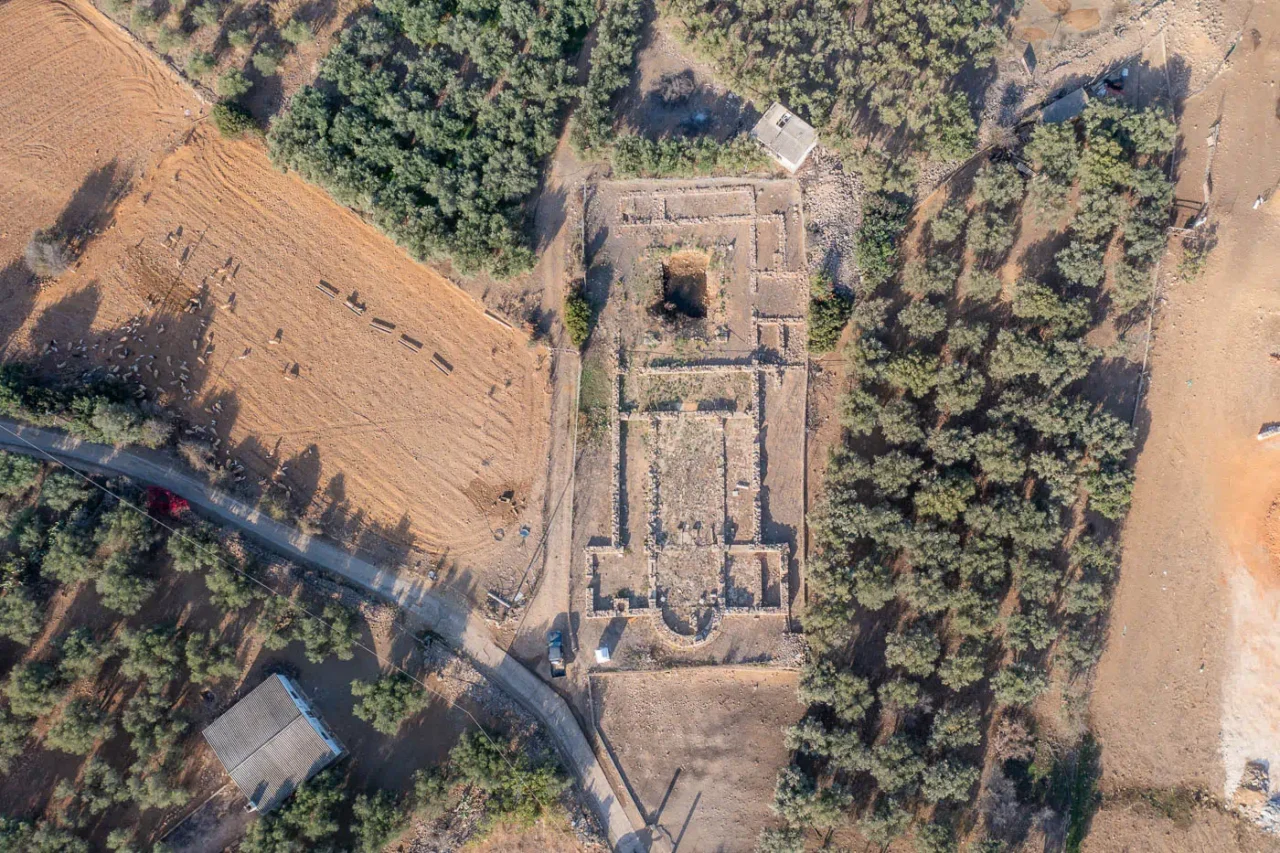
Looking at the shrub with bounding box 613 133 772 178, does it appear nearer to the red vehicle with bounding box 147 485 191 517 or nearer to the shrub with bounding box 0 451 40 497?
the red vehicle with bounding box 147 485 191 517

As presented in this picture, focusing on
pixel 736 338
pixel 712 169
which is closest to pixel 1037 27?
pixel 712 169

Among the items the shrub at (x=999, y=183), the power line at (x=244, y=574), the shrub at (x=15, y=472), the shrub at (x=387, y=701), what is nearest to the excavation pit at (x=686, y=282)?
Result: the shrub at (x=999, y=183)

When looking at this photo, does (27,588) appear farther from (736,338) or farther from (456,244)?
(736,338)

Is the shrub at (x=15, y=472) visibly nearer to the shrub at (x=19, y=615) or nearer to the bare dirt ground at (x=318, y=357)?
the shrub at (x=19, y=615)

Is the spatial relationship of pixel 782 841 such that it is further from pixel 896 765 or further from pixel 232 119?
pixel 232 119

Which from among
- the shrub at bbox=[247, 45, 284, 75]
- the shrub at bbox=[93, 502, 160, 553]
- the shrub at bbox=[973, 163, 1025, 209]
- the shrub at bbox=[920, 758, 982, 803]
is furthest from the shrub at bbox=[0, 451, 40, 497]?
the shrub at bbox=[973, 163, 1025, 209]

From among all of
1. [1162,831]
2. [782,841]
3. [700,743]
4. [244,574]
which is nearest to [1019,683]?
[1162,831]
